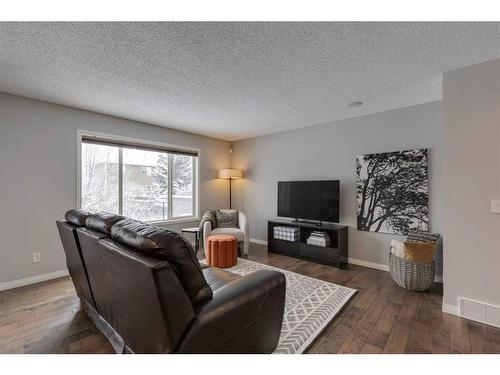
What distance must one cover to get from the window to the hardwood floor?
125 centimetres

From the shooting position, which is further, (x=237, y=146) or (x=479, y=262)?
(x=237, y=146)

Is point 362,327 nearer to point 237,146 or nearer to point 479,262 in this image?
point 479,262

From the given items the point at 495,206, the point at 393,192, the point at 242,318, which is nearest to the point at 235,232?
the point at 393,192

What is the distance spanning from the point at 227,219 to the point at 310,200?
5.13 ft

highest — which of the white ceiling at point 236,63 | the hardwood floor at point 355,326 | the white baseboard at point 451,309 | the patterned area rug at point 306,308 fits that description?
the white ceiling at point 236,63

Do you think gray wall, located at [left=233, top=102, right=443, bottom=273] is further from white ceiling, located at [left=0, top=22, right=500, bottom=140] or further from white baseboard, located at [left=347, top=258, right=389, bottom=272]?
white ceiling, located at [left=0, top=22, right=500, bottom=140]

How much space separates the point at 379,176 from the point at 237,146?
3.10 metres

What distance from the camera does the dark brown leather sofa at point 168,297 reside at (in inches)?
42.3

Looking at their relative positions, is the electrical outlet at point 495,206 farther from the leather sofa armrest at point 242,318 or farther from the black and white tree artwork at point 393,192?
the leather sofa armrest at point 242,318

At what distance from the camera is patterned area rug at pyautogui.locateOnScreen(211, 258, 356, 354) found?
1734 millimetres

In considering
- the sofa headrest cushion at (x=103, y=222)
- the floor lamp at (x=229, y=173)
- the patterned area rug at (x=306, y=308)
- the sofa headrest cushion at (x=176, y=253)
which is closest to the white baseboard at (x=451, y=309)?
the patterned area rug at (x=306, y=308)

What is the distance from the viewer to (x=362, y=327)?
6.35 feet

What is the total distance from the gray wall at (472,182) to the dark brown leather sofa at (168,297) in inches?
72.8

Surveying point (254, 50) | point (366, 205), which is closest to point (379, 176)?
point (366, 205)
